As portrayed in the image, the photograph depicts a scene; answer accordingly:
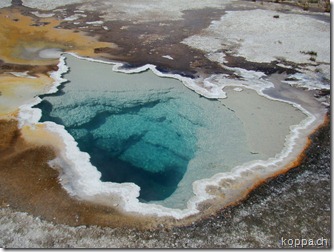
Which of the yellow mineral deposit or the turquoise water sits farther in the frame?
the yellow mineral deposit

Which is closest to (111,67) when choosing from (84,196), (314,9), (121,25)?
(121,25)

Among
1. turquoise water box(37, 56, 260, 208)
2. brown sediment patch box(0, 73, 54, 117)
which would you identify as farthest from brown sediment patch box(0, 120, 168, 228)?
brown sediment patch box(0, 73, 54, 117)

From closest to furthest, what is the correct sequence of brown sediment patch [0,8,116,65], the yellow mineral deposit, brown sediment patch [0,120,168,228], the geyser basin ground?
1. brown sediment patch [0,120,168,228]
2. the geyser basin ground
3. the yellow mineral deposit
4. brown sediment patch [0,8,116,65]

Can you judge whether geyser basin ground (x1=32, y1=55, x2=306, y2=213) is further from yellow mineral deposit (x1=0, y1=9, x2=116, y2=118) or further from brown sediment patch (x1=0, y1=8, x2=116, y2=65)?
brown sediment patch (x1=0, y1=8, x2=116, y2=65)

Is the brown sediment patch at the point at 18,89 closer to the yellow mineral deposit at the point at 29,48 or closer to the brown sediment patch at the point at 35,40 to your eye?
the yellow mineral deposit at the point at 29,48

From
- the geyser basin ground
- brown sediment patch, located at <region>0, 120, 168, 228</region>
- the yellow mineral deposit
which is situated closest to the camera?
brown sediment patch, located at <region>0, 120, 168, 228</region>
